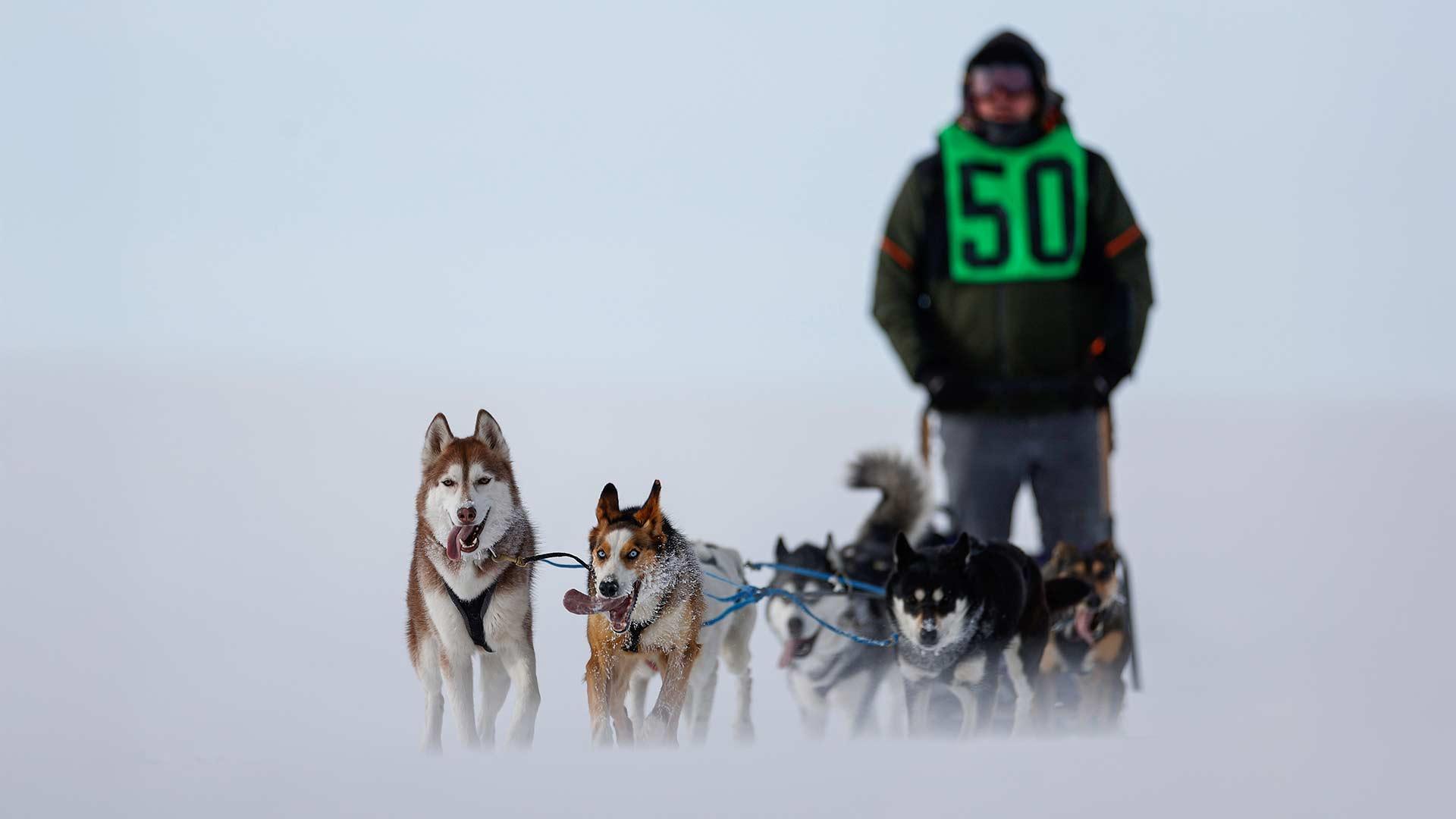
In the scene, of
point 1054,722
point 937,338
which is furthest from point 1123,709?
point 937,338

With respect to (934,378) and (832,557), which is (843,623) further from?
(934,378)

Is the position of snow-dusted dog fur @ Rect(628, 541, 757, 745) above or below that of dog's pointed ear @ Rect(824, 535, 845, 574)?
below

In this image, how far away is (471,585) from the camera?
349 centimetres

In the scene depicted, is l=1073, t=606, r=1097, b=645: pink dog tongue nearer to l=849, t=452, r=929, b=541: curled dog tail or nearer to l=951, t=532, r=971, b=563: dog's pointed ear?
l=849, t=452, r=929, b=541: curled dog tail

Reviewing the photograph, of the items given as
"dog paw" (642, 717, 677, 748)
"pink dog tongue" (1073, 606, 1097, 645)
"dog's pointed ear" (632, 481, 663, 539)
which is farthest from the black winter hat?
"dog paw" (642, 717, 677, 748)

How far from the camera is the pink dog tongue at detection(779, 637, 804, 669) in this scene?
4.89 m

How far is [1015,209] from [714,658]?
263 centimetres

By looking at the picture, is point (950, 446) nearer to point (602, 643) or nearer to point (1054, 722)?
point (1054, 722)

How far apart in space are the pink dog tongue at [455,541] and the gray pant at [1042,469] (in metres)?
2.83

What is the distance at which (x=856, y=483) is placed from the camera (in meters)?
5.28

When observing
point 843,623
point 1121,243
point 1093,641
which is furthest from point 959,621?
point 1121,243

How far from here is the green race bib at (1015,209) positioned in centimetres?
579

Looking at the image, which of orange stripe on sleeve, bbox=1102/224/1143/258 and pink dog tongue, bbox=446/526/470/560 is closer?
pink dog tongue, bbox=446/526/470/560

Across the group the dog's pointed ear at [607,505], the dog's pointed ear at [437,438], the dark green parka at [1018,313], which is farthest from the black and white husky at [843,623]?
the dog's pointed ear at [437,438]
